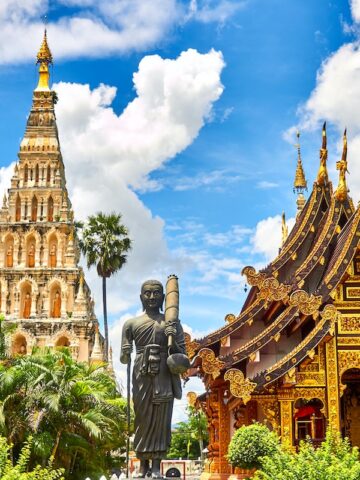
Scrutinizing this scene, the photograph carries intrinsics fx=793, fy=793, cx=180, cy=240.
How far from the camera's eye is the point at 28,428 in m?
24.0

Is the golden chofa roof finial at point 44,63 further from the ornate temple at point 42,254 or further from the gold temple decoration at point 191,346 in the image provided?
the gold temple decoration at point 191,346

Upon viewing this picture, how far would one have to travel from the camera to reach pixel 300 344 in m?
19.1

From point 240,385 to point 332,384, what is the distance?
2.35m

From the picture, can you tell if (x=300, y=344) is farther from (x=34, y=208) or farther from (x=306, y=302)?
(x=34, y=208)

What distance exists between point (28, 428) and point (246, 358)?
25.3 feet

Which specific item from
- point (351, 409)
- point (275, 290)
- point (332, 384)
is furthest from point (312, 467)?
point (351, 409)

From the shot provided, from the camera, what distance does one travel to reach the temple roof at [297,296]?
63.1 ft

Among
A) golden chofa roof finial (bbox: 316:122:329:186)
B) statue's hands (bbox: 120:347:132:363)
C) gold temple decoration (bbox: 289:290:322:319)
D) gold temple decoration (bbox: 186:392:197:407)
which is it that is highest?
golden chofa roof finial (bbox: 316:122:329:186)

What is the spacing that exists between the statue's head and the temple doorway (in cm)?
1292

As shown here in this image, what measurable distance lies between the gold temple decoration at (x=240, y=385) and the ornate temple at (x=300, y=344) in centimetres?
2

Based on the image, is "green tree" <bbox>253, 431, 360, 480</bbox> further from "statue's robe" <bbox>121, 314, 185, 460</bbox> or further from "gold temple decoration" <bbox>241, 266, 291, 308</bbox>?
"gold temple decoration" <bbox>241, 266, 291, 308</bbox>

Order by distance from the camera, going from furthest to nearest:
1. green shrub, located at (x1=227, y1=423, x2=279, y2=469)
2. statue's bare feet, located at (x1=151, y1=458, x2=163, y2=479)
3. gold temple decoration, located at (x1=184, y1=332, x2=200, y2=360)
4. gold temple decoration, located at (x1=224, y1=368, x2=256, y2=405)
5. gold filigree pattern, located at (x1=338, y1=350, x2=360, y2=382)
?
gold temple decoration, located at (x1=184, y1=332, x2=200, y2=360) < gold filigree pattern, located at (x1=338, y1=350, x2=360, y2=382) < gold temple decoration, located at (x1=224, y1=368, x2=256, y2=405) < green shrub, located at (x1=227, y1=423, x2=279, y2=469) < statue's bare feet, located at (x1=151, y1=458, x2=163, y2=479)

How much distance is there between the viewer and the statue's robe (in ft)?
34.7

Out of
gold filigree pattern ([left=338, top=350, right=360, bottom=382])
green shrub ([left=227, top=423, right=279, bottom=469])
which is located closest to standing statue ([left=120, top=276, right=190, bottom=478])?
green shrub ([left=227, top=423, right=279, bottom=469])
